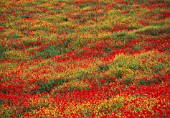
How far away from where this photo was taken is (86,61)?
12.9 metres

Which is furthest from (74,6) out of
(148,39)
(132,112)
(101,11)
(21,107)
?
(132,112)

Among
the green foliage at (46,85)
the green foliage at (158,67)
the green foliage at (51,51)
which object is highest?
the green foliage at (158,67)

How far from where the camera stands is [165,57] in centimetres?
1147

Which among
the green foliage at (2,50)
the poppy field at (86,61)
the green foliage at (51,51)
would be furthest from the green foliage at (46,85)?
the green foliage at (2,50)

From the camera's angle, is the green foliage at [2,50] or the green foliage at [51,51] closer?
the green foliage at [51,51]

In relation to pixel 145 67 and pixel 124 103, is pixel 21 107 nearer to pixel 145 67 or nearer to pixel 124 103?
pixel 124 103

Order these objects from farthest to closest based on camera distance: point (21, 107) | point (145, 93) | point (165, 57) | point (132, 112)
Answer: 1. point (165, 57)
2. point (21, 107)
3. point (145, 93)
4. point (132, 112)

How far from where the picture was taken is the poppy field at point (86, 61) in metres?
7.18

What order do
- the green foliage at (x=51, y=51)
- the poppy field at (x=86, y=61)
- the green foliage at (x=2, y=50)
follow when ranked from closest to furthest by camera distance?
the poppy field at (x=86, y=61) → the green foliage at (x=51, y=51) → the green foliage at (x=2, y=50)

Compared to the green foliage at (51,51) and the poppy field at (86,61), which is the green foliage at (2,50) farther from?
the green foliage at (51,51)

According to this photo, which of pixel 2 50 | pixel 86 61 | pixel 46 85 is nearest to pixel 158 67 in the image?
pixel 86 61

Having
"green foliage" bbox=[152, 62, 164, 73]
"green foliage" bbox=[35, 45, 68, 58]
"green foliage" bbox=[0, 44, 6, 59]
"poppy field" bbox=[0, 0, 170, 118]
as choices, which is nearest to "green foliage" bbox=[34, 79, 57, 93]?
"poppy field" bbox=[0, 0, 170, 118]

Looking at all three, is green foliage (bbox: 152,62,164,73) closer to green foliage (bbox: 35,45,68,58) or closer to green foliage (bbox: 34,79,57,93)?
green foliage (bbox: 34,79,57,93)

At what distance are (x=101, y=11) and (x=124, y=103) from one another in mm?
19517
